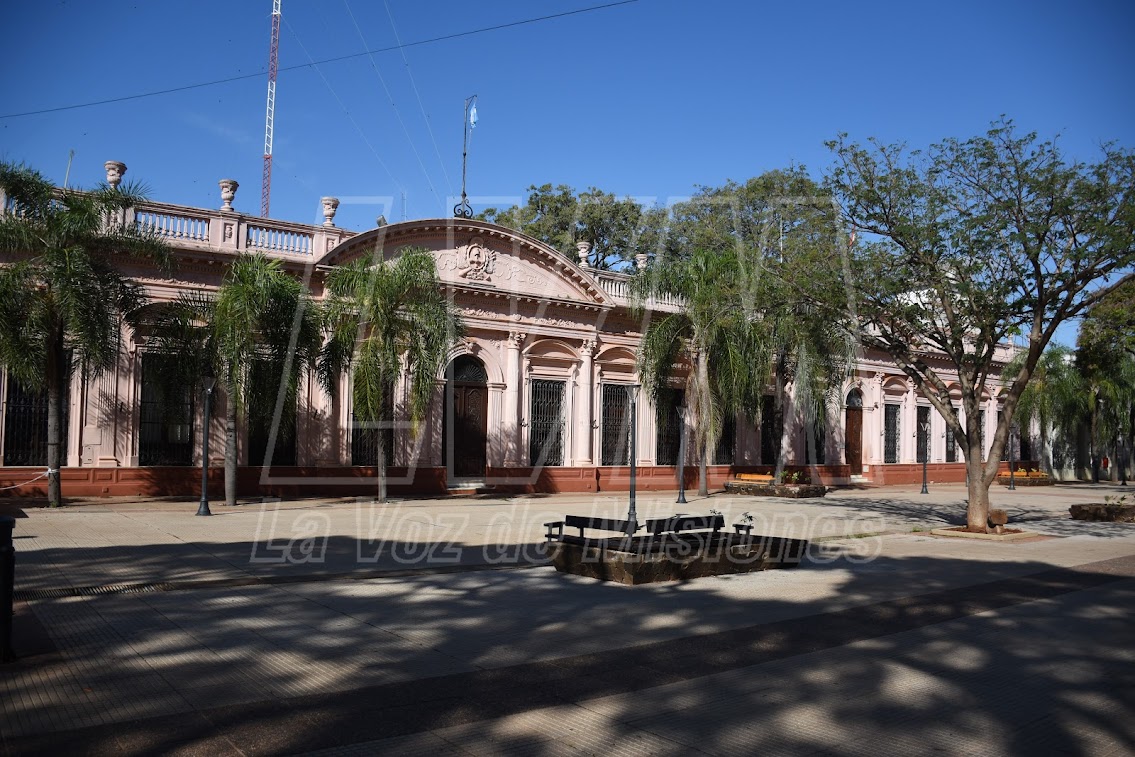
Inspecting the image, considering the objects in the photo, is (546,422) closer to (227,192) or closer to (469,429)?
Answer: (469,429)

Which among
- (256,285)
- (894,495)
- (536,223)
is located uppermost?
(536,223)

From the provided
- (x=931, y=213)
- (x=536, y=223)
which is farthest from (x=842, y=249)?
(x=536, y=223)

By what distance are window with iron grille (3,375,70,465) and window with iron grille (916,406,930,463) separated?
3403 centimetres

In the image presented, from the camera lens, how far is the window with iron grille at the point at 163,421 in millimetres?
21516

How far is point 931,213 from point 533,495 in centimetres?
1439

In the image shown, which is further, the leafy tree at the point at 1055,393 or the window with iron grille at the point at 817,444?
the leafy tree at the point at 1055,393

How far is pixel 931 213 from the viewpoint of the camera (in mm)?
16328

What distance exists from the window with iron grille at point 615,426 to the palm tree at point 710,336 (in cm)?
352

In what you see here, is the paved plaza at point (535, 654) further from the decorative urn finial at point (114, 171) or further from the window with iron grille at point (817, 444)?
the window with iron grille at point (817, 444)

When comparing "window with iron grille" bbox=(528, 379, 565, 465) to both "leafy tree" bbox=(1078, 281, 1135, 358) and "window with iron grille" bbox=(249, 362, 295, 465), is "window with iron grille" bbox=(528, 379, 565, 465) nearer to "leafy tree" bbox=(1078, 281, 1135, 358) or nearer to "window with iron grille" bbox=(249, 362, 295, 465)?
"window with iron grille" bbox=(249, 362, 295, 465)

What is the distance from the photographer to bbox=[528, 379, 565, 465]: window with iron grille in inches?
1118

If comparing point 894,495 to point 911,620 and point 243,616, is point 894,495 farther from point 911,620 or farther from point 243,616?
point 243,616

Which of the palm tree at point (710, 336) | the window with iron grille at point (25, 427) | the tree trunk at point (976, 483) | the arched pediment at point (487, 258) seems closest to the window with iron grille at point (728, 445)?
the palm tree at point (710, 336)

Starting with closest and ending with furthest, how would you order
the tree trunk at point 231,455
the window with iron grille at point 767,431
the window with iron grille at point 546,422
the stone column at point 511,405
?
1. the tree trunk at point 231,455
2. the stone column at point 511,405
3. the window with iron grille at point 546,422
4. the window with iron grille at point 767,431
